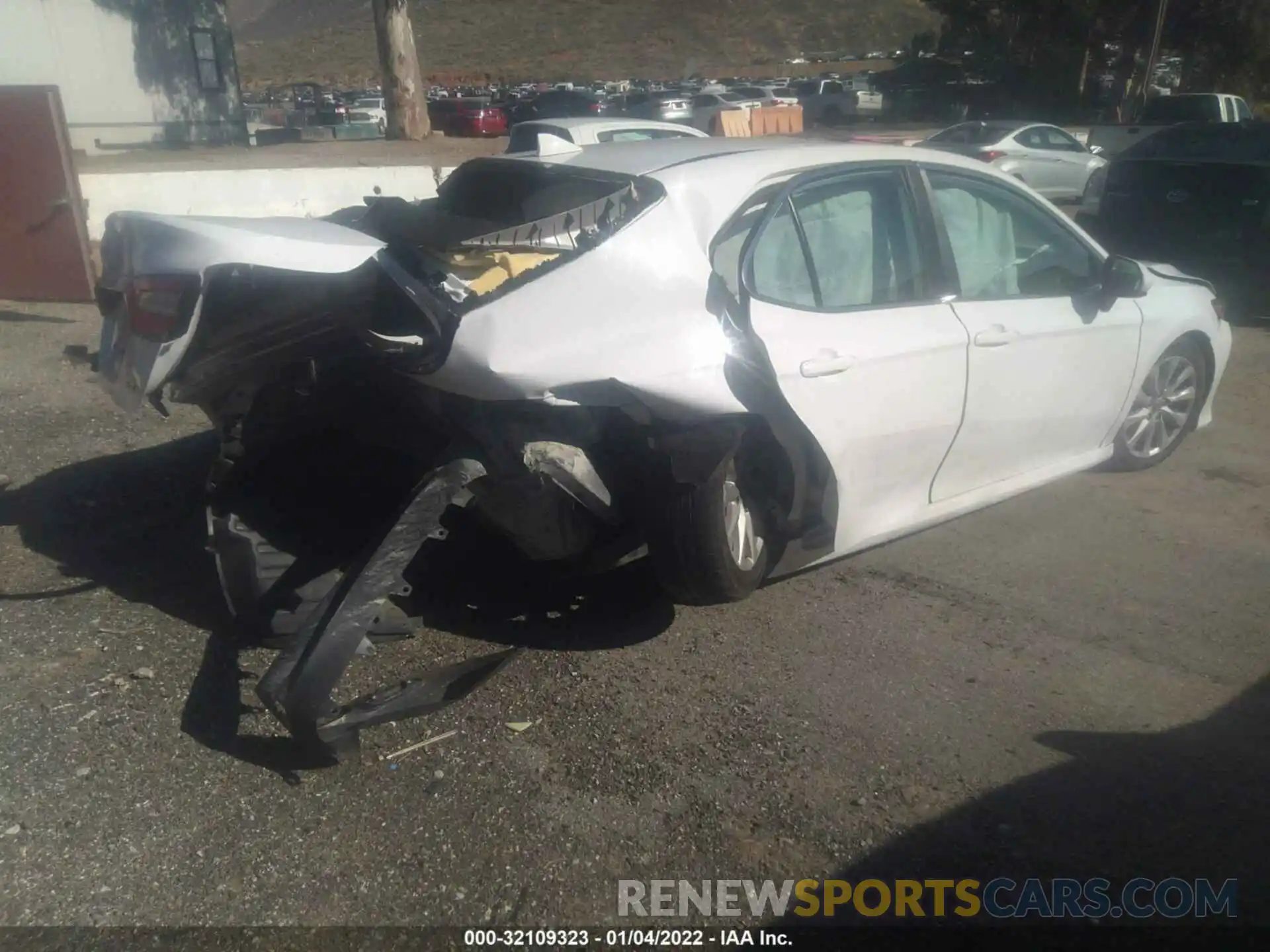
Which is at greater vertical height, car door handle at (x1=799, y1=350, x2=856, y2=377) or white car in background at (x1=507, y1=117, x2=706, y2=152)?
white car in background at (x1=507, y1=117, x2=706, y2=152)

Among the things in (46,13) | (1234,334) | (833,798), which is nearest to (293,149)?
(46,13)

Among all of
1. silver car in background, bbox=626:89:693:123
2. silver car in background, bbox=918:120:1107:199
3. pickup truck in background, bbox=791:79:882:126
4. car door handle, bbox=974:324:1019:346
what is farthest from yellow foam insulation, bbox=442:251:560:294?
pickup truck in background, bbox=791:79:882:126

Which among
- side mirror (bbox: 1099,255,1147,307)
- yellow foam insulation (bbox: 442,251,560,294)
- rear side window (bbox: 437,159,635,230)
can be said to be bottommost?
side mirror (bbox: 1099,255,1147,307)

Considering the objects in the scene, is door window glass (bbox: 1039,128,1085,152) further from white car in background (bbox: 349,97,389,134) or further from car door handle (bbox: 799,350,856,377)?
car door handle (bbox: 799,350,856,377)

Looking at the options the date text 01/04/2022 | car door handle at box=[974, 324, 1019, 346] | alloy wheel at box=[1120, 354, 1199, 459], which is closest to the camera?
the date text 01/04/2022

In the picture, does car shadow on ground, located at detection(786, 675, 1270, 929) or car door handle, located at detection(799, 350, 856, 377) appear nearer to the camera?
car shadow on ground, located at detection(786, 675, 1270, 929)

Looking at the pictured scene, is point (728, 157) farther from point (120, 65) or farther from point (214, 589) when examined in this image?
point (120, 65)

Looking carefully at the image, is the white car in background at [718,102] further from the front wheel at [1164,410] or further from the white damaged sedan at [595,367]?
the white damaged sedan at [595,367]

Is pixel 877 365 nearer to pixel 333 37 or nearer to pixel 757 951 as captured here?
pixel 757 951

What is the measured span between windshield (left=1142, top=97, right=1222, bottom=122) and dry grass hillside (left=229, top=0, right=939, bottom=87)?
4802 cm

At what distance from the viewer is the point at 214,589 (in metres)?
4.29

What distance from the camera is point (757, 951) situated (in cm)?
261

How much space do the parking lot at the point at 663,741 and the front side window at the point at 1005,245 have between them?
1135 mm

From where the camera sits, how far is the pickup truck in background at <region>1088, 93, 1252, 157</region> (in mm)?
23500
